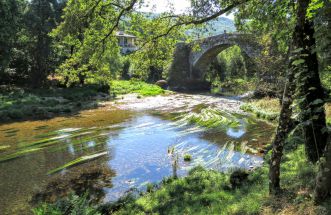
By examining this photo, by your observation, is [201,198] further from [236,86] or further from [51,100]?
[236,86]

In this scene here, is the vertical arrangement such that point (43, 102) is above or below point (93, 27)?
below

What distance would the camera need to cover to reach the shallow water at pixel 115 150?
11664mm

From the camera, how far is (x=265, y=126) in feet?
64.8

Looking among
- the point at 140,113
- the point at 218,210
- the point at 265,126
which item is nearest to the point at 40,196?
the point at 218,210

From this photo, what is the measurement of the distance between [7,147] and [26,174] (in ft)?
17.8

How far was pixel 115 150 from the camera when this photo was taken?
15.8 metres

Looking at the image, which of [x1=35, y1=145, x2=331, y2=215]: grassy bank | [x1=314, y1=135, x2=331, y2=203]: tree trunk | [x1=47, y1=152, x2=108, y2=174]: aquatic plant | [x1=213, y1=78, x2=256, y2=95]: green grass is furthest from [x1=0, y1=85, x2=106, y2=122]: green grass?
[x1=314, y1=135, x2=331, y2=203]: tree trunk

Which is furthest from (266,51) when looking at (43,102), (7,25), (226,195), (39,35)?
(39,35)

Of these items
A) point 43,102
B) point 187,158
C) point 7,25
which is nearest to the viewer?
point 187,158

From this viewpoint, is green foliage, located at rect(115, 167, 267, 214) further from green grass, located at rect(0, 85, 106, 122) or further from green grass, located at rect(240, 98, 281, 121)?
green grass, located at rect(0, 85, 106, 122)

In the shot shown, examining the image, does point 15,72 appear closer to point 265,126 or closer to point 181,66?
point 181,66

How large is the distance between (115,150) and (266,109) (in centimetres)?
1324

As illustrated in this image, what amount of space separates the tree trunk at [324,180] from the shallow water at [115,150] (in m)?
6.57

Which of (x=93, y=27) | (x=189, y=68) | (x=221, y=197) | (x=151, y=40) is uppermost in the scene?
(x=93, y=27)
